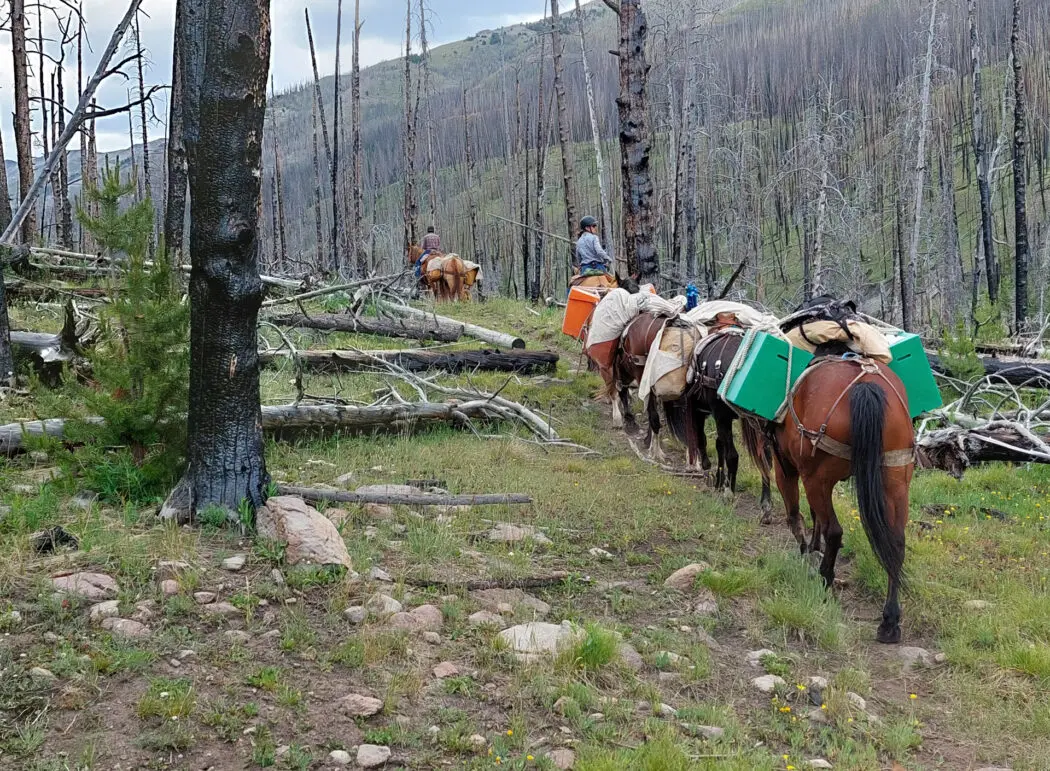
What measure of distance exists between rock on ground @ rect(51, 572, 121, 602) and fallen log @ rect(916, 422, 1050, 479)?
7142mm

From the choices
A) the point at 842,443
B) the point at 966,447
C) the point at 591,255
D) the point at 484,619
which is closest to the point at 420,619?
the point at 484,619

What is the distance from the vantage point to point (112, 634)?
Answer: 11.4 ft

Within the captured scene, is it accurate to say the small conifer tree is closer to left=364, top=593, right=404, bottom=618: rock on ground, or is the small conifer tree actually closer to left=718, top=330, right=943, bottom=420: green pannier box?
left=364, top=593, right=404, bottom=618: rock on ground

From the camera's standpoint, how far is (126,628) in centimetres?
354

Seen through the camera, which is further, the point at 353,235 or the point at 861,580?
the point at 353,235

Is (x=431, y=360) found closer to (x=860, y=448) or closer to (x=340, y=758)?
(x=860, y=448)

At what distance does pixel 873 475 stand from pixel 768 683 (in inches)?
57.0

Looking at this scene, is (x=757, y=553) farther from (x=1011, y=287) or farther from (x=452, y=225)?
(x=452, y=225)

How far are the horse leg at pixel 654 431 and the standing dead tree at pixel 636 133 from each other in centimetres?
361

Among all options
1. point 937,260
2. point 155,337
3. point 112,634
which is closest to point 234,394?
point 155,337

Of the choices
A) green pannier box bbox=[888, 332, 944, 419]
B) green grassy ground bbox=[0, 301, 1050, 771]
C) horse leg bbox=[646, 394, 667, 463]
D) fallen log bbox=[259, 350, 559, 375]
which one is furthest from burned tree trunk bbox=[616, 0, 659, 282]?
green pannier box bbox=[888, 332, 944, 419]

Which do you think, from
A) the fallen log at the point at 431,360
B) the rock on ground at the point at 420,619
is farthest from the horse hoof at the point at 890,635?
the fallen log at the point at 431,360

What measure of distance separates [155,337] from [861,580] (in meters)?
5.15

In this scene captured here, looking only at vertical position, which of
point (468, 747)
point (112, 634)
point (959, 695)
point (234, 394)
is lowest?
point (959, 695)
